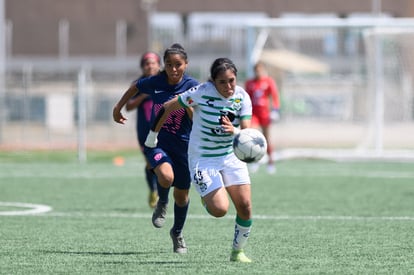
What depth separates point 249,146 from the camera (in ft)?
27.8

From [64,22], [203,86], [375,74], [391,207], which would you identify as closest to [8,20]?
[64,22]

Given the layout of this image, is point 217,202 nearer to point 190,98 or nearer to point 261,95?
point 190,98

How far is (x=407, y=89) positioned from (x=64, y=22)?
34.1 m

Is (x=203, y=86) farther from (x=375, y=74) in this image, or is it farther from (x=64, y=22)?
(x=64, y=22)

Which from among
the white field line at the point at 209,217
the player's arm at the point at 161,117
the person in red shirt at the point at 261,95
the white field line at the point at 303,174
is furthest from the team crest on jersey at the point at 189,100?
the person in red shirt at the point at 261,95

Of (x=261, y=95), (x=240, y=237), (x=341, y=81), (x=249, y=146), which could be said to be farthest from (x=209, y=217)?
(x=341, y=81)

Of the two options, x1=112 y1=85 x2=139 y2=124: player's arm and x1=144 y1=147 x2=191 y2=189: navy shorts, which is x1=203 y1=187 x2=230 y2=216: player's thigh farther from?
x1=112 y1=85 x2=139 y2=124: player's arm

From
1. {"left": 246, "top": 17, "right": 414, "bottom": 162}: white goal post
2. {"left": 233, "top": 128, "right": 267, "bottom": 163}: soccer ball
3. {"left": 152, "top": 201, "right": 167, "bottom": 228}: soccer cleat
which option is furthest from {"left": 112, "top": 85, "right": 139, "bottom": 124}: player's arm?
{"left": 246, "top": 17, "right": 414, "bottom": 162}: white goal post

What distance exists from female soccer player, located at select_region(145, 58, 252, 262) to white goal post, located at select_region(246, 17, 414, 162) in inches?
623

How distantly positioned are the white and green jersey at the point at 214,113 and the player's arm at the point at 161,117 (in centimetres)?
22

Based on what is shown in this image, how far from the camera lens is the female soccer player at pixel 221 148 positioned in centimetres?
882

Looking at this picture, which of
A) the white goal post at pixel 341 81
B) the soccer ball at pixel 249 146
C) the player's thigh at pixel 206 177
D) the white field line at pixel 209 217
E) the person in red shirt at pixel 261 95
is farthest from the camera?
the white goal post at pixel 341 81

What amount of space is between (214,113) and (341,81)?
2177cm

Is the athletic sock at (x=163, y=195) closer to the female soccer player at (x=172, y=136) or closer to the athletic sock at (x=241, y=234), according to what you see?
the female soccer player at (x=172, y=136)
